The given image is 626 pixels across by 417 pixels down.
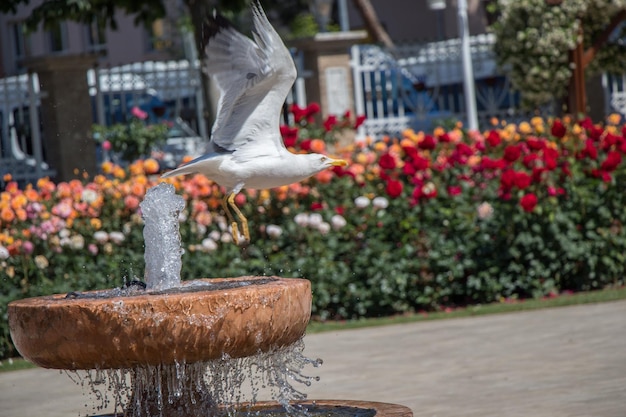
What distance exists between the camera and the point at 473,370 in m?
5.80

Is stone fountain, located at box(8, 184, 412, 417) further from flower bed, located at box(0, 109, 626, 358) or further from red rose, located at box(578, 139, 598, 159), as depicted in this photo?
red rose, located at box(578, 139, 598, 159)

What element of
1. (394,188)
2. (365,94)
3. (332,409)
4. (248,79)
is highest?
(365,94)

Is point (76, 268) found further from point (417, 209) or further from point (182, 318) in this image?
point (182, 318)

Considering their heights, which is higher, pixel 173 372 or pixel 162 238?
pixel 162 238

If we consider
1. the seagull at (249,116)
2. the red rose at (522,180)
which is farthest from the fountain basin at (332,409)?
the red rose at (522,180)

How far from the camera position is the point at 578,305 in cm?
773

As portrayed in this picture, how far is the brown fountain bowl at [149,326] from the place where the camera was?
140 inches

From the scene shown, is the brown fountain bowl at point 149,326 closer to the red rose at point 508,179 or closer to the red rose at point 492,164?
the red rose at point 508,179

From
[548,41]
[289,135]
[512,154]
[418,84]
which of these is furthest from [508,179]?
[418,84]

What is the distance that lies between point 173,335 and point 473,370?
8.54 ft

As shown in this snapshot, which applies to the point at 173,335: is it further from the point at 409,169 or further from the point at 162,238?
the point at 409,169

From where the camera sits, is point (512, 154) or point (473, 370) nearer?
point (473, 370)

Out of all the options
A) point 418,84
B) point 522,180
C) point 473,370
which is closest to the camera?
point 473,370

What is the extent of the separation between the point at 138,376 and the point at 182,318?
489 millimetres
